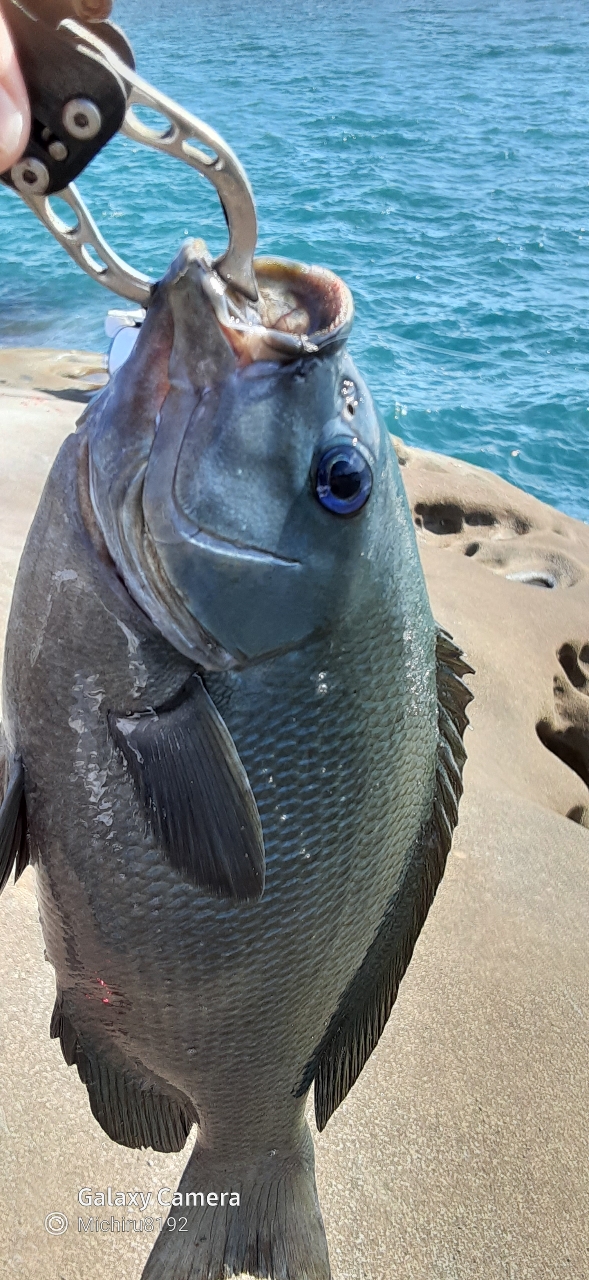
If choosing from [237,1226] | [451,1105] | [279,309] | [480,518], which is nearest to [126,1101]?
[237,1226]

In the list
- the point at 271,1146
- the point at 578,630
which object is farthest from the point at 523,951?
the point at 578,630

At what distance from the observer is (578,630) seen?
4.93m

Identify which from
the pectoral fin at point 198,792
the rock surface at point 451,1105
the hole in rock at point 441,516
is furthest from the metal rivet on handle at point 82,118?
the hole in rock at point 441,516

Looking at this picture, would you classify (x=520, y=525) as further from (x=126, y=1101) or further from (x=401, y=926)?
(x=126, y=1101)

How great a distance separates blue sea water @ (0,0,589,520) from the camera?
35.6 feet

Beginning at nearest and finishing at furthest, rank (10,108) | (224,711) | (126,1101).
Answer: (10,108)
(224,711)
(126,1101)

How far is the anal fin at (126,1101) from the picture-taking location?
1.67m

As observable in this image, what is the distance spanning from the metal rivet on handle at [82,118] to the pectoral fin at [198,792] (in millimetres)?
747

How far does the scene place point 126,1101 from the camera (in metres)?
1.71

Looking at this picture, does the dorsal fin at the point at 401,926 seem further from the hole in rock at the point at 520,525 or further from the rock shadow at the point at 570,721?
the hole in rock at the point at 520,525

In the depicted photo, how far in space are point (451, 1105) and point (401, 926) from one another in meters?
1.01

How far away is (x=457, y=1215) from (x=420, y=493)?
4.61m

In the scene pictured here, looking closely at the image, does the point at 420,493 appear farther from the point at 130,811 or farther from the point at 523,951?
the point at 130,811

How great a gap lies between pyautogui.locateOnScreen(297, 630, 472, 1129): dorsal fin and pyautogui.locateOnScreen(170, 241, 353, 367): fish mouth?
596 millimetres
